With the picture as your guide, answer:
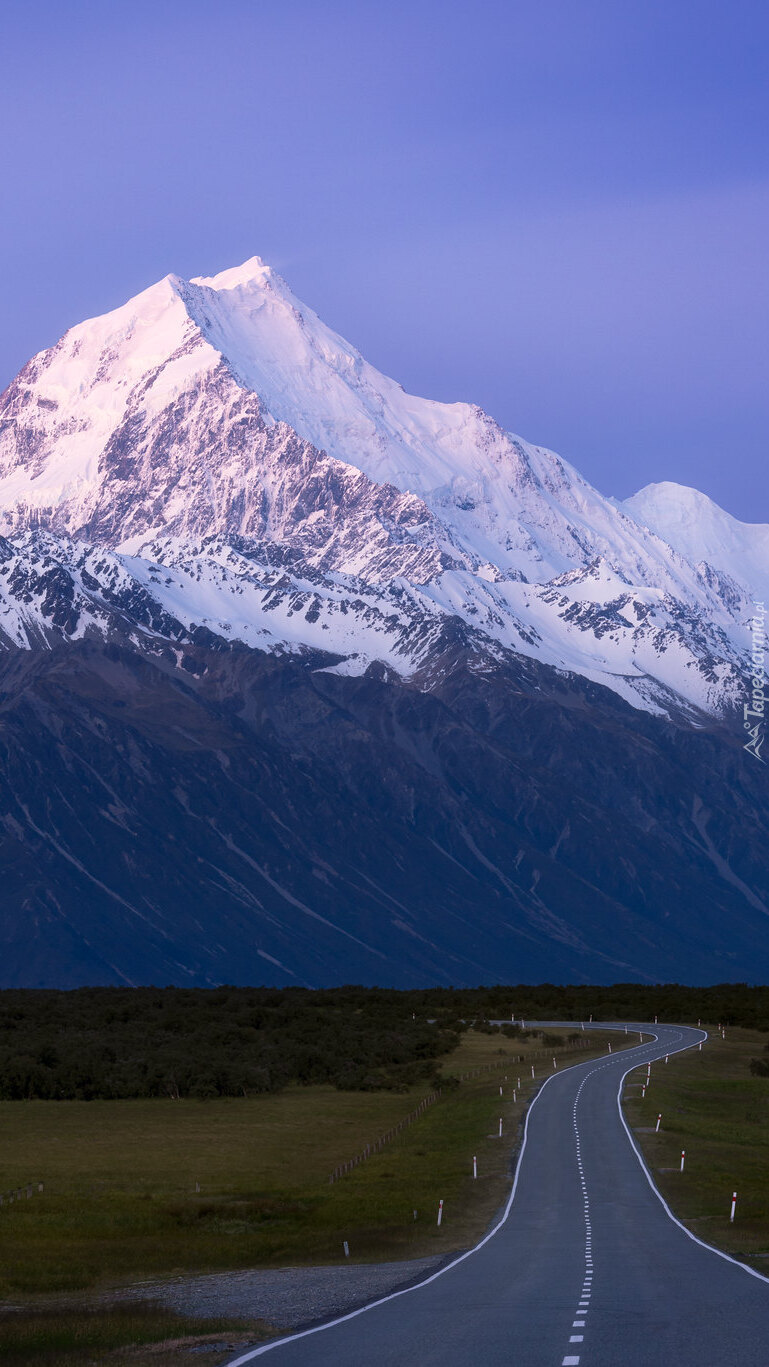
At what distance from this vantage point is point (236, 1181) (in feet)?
213

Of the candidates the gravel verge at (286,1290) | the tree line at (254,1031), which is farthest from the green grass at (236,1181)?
the tree line at (254,1031)

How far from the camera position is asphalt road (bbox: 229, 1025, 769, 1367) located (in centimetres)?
2734

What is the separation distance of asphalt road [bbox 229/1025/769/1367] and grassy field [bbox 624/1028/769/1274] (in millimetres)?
1285

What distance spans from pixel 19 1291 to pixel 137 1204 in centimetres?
1691

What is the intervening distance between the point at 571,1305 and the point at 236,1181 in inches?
1348

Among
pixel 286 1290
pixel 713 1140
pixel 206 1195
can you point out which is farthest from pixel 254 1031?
pixel 286 1290

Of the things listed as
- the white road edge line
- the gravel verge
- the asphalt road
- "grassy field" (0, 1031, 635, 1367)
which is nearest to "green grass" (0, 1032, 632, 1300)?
"grassy field" (0, 1031, 635, 1367)

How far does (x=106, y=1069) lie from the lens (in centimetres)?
9488

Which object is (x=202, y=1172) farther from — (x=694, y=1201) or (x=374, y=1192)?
(x=694, y=1201)

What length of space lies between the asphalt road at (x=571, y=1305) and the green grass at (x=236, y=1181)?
3.54 m

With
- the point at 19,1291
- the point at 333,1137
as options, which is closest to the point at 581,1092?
the point at 333,1137

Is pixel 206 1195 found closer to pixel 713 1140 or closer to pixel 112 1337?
pixel 713 1140

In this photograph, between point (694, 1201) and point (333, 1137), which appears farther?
point (333, 1137)

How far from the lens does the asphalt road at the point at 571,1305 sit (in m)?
27.3
